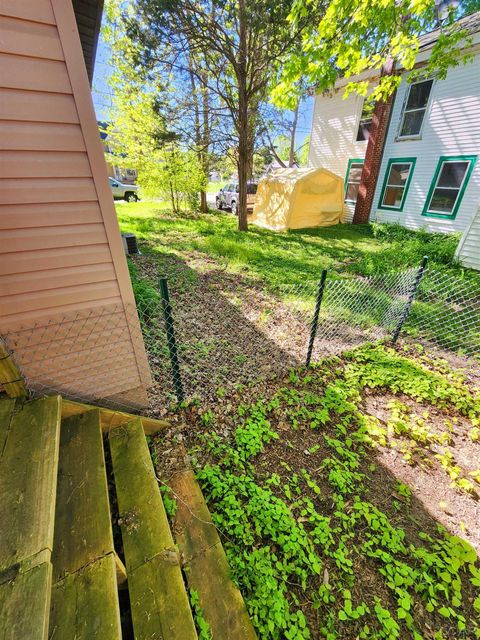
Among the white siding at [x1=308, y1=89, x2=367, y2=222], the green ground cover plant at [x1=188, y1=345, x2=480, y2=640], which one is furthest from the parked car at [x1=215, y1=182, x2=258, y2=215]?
the green ground cover plant at [x1=188, y1=345, x2=480, y2=640]

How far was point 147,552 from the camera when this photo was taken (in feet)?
4.94

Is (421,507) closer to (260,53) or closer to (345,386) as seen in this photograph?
(345,386)

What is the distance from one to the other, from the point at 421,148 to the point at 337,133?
12.8ft

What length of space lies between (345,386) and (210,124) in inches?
433

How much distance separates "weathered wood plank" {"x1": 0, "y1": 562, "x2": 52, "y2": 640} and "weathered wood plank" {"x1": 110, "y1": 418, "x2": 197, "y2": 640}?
50cm

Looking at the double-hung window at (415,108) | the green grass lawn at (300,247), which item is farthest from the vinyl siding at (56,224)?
the double-hung window at (415,108)

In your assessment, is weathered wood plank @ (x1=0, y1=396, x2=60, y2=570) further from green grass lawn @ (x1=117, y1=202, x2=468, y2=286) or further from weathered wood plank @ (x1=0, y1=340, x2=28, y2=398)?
green grass lawn @ (x1=117, y1=202, x2=468, y2=286)

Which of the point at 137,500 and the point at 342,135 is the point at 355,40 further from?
the point at 342,135

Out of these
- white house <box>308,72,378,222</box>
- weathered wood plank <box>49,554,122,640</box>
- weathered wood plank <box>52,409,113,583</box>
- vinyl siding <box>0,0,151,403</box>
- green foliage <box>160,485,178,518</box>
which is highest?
white house <box>308,72,378,222</box>

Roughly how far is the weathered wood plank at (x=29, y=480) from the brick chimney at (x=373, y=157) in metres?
12.1

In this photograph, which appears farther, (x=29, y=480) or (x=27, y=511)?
(x=29, y=480)

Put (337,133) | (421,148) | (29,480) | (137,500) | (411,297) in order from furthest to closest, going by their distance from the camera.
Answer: (337,133) → (421,148) → (411,297) → (137,500) → (29,480)

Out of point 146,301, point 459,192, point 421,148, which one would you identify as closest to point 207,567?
point 146,301

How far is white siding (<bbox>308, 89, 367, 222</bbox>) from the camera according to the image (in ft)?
35.9
